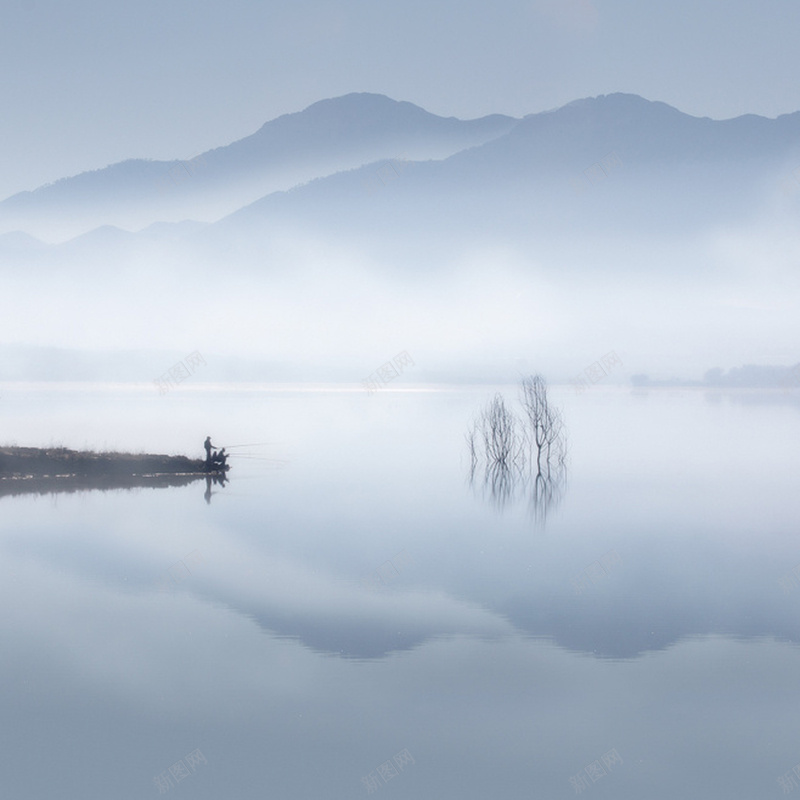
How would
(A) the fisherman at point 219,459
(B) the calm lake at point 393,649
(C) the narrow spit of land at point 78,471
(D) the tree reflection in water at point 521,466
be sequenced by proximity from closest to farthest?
1. (B) the calm lake at point 393,649
2. (C) the narrow spit of land at point 78,471
3. (D) the tree reflection in water at point 521,466
4. (A) the fisherman at point 219,459

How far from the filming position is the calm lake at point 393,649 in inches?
395

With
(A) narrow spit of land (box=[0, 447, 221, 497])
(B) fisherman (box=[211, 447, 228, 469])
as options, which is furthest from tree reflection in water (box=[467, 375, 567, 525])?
(A) narrow spit of land (box=[0, 447, 221, 497])

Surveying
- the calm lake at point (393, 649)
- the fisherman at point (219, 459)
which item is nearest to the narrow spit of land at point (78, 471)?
the fisherman at point (219, 459)

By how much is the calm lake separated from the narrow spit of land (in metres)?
2.37

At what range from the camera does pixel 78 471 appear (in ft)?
111

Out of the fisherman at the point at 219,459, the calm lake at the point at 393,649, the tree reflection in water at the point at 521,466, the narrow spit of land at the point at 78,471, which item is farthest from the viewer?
the fisherman at the point at 219,459

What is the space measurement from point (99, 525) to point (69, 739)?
618 inches

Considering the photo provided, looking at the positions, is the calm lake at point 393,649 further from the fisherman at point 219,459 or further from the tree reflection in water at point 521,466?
the fisherman at point 219,459

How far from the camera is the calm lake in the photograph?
10023 millimetres

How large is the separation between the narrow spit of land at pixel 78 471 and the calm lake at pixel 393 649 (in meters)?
2.37

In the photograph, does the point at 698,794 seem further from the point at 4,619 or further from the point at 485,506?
the point at 485,506

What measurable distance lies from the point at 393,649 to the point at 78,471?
2344 centimetres

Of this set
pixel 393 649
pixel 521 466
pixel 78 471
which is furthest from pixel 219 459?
pixel 393 649

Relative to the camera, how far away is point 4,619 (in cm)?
1548
